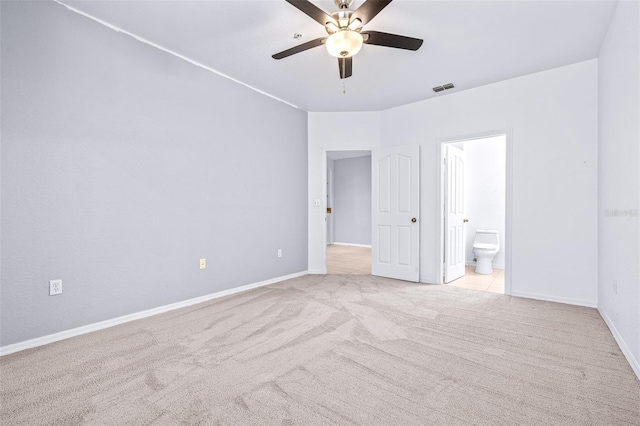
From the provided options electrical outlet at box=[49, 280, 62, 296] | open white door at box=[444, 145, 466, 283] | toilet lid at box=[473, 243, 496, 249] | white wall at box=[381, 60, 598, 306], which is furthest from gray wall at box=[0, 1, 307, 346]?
toilet lid at box=[473, 243, 496, 249]

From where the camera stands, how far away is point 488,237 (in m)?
5.40

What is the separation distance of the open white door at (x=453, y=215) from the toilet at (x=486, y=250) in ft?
1.34

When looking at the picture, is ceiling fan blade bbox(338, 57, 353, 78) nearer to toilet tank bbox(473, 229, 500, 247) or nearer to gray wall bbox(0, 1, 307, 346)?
gray wall bbox(0, 1, 307, 346)

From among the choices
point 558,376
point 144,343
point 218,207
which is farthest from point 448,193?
point 144,343

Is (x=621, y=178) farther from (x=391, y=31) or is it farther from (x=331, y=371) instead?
(x=331, y=371)

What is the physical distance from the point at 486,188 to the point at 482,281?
2019 mm

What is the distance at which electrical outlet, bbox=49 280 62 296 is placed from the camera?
7.76 feet

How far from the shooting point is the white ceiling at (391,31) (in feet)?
7.94

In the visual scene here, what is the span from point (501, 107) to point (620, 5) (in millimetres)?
1539

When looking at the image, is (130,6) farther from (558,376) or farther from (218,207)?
(558,376)

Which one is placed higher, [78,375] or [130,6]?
[130,6]

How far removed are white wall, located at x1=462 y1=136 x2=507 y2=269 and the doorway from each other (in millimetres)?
2871

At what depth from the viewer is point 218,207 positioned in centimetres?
362

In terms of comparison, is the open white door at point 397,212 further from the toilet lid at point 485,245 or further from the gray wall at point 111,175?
the gray wall at point 111,175
